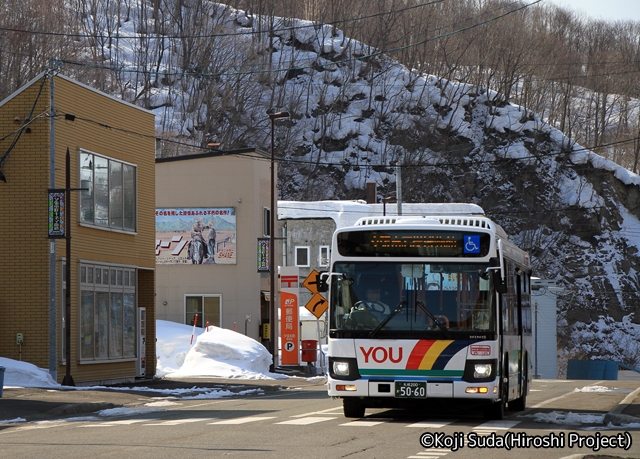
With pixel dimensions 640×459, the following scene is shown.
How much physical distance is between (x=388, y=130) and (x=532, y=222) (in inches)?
787

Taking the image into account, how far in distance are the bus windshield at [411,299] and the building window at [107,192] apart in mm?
13364

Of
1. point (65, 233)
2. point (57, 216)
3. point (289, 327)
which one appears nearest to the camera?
point (57, 216)

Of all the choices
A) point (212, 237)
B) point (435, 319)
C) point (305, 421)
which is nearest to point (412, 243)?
point (435, 319)

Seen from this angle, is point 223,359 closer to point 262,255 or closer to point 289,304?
point 289,304

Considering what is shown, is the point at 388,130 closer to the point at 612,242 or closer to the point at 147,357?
the point at 612,242

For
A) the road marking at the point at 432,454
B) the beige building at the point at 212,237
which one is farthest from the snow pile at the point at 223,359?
the road marking at the point at 432,454

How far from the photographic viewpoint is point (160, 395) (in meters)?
22.8

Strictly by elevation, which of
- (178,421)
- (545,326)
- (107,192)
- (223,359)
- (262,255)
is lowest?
(545,326)

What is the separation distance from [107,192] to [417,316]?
15.5m

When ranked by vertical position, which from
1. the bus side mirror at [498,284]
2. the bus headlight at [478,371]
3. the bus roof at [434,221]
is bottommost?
the bus headlight at [478,371]

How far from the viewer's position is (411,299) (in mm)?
14555

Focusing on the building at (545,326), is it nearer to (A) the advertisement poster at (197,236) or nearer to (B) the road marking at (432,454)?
(A) the advertisement poster at (197,236)

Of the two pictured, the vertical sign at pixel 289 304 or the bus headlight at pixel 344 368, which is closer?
the bus headlight at pixel 344 368

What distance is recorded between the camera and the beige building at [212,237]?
44562 millimetres
